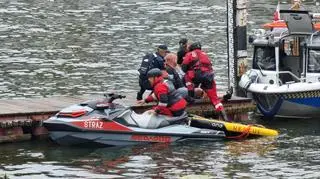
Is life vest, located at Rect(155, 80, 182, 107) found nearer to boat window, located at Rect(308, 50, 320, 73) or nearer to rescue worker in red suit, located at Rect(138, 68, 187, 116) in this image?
rescue worker in red suit, located at Rect(138, 68, 187, 116)

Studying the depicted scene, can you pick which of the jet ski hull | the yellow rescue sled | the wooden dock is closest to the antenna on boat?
the wooden dock

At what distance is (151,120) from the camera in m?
21.1

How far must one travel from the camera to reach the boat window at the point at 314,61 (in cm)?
2523

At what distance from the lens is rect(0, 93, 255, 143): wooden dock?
2111 cm

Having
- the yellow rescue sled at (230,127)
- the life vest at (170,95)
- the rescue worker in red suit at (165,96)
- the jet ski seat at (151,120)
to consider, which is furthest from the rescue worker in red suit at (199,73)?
the jet ski seat at (151,120)

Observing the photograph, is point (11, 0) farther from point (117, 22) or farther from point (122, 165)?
point (122, 165)

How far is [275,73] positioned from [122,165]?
7633mm

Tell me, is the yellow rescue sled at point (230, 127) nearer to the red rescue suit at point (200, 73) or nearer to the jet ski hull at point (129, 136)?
the jet ski hull at point (129, 136)

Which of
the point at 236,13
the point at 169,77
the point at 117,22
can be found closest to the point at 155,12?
the point at 117,22

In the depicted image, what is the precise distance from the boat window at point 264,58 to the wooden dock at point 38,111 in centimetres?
154

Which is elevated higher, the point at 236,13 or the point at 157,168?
the point at 236,13

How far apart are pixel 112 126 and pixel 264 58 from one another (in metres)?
7.00

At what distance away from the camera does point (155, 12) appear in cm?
6044

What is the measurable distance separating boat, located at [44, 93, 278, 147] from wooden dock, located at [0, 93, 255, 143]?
0.77m
